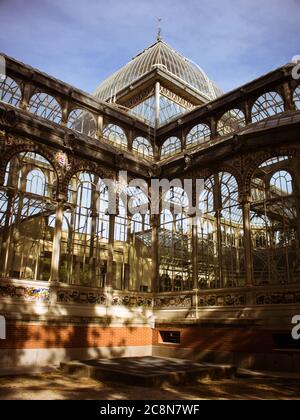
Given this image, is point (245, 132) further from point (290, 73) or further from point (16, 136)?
point (16, 136)

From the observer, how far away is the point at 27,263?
50.8 ft

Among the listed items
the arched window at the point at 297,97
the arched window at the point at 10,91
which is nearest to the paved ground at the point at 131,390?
the arched window at the point at 297,97

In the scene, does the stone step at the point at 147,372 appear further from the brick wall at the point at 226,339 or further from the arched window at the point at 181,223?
the arched window at the point at 181,223

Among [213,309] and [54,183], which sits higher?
[54,183]

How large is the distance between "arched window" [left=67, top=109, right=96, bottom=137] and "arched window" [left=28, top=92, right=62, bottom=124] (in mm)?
767

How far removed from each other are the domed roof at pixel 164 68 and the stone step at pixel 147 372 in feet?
54.3

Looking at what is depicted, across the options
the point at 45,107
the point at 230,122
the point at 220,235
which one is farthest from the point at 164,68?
the point at 220,235

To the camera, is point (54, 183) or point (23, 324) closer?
point (23, 324)

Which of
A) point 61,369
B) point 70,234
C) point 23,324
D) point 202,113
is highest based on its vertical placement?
point 202,113

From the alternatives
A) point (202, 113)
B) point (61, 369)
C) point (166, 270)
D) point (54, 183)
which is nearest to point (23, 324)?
point (61, 369)

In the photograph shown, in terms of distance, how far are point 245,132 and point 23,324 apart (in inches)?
438

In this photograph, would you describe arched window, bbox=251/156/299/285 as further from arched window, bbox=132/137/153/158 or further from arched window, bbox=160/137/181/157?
arched window, bbox=132/137/153/158

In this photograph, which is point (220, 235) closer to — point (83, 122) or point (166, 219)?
point (166, 219)

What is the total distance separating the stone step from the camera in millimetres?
9711
